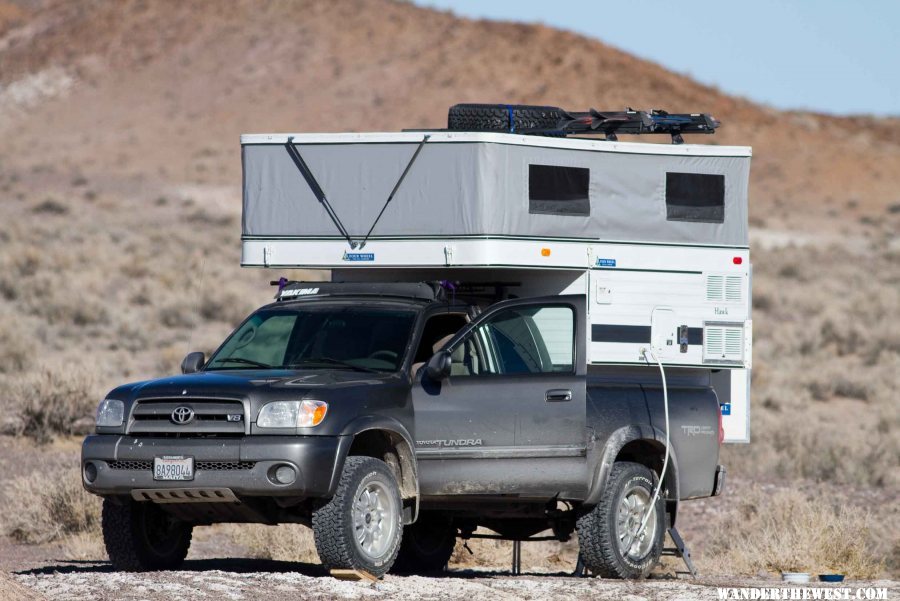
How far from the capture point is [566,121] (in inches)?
509

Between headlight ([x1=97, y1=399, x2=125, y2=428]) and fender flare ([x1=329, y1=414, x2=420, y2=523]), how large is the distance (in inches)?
56.5

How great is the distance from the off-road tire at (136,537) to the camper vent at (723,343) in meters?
4.04

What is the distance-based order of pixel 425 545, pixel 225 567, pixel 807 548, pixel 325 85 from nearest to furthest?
pixel 225 567 → pixel 425 545 → pixel 807 548 → pixel 325 85

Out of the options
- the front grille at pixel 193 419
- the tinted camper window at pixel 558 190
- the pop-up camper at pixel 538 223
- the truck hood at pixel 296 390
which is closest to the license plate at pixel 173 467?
the front grille at pixel 193 419

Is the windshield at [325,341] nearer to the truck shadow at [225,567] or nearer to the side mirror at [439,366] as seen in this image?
the side mirror at [439,366]

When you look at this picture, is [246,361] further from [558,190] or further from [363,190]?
[558,190]

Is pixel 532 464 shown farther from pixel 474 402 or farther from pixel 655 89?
pixel 655 89

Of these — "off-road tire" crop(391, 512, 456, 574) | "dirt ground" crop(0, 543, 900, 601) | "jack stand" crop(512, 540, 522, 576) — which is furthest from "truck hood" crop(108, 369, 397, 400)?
"jack stand" crop(512, 540, 522, 576)

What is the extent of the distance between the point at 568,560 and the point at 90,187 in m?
41.1

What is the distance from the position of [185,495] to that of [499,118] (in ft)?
14.6

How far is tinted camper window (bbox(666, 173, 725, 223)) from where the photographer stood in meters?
11.8

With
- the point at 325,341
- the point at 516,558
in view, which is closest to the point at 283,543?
the point at 516,558

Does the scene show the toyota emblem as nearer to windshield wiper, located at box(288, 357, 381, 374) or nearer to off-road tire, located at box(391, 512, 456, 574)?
windshield wiper, located at box(288, 357, 381, 374)

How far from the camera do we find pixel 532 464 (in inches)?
415
